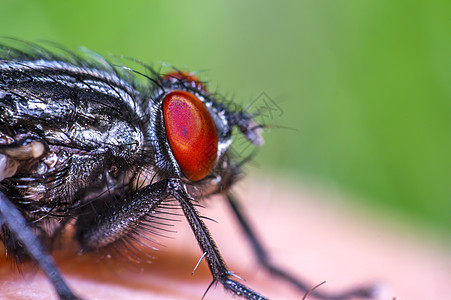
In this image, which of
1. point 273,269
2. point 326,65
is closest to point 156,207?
point 273,269

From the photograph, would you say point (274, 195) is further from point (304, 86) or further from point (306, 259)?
point (304, 86)

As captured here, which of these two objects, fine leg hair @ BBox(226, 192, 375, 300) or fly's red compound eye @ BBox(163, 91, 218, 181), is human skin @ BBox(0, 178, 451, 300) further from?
fly's red compound eye @ BBox(163, 91, 218, 181)

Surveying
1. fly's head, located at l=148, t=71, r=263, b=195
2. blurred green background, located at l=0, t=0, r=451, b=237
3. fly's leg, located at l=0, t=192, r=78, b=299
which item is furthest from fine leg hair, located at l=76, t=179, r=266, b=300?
blurred green background, located at l=0, t=0, r=451, b=237

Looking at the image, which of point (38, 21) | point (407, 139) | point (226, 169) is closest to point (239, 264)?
point (226, 169)

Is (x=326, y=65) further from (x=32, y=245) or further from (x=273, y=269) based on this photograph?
(x=32, y=245)

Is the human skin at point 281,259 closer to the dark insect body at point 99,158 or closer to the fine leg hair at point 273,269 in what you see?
the fine leg hair at point 273,269
